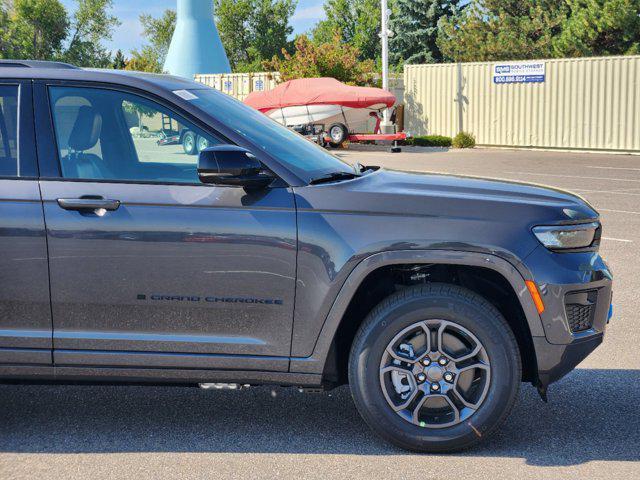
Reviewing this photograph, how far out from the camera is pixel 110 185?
441 cm

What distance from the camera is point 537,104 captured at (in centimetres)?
3123

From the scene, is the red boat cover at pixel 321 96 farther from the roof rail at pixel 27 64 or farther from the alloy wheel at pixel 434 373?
the alloy wheel at pixel 434 373

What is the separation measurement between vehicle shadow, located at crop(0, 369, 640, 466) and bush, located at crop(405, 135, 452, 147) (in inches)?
1106

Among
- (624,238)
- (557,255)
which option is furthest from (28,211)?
(624,238)

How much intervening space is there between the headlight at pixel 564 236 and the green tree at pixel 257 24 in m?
85.1

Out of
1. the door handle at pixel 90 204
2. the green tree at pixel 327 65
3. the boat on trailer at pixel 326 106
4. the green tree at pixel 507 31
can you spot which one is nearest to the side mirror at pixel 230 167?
the door handle at pixel 90 204

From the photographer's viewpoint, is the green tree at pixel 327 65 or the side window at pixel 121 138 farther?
the green tree at pixel 327 65

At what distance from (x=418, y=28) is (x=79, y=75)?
57.7 m

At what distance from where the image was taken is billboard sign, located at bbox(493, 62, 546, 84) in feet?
102

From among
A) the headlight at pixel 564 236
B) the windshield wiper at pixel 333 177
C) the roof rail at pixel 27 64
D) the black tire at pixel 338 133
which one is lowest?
the black tire at pixel 338 133

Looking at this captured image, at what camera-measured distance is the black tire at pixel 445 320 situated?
4.27 metres

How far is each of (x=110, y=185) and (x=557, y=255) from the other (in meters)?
2.05

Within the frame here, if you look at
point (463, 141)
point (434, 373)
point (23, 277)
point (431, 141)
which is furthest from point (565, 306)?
point (431, 141)

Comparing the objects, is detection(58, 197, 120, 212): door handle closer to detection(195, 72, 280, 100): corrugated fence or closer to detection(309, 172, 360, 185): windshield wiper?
detection(309, 172, 360, 185): windshield wiper
